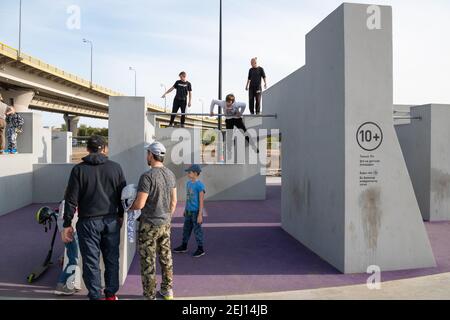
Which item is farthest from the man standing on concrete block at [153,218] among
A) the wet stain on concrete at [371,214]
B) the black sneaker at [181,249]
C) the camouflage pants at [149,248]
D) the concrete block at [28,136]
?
the concrete block at [28,136]

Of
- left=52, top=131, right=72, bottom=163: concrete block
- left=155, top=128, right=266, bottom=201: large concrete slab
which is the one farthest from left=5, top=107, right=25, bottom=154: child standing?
left=52, top=131, right=72, bottom=163: concrete block

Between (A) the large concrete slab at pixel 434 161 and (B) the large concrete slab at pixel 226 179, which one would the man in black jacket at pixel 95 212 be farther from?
(A) the large concrete slab at pixel 434 161

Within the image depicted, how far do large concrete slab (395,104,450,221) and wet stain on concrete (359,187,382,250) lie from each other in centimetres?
526

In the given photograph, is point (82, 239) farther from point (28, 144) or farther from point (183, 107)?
point (28, 144)

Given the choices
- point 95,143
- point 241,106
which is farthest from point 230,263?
point 241,106

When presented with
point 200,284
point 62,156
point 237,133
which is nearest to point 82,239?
point 200,284

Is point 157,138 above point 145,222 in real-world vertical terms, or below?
above

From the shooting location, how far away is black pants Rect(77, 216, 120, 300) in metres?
3.77

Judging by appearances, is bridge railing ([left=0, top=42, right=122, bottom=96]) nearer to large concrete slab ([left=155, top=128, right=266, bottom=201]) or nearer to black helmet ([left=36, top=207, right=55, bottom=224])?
large concrete slab ([left=155, top=128, right=266, bottom=201])

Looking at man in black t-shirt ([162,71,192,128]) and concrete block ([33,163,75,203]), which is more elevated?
man in black t-shirt ([162,71,192,128])

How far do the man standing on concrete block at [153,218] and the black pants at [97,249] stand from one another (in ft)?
1.00

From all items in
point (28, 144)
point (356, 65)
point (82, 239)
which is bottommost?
point (82, 239)

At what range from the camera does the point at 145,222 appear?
4.02 m

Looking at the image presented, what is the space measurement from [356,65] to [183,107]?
6.42 m
